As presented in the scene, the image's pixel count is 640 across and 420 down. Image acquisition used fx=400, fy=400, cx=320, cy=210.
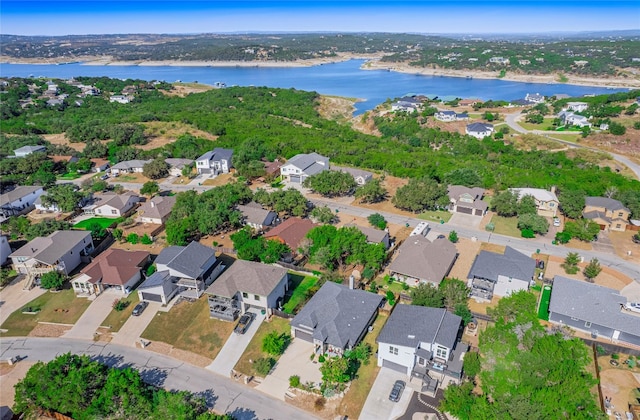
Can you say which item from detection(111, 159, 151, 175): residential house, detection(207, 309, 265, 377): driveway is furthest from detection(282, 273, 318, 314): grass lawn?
detection(111, 159, 151, 175): residential house

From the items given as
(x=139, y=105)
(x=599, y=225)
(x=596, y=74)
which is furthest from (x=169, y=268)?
(x=596, y=74)

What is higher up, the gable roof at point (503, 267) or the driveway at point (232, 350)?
the gable roof at point (503, 267)

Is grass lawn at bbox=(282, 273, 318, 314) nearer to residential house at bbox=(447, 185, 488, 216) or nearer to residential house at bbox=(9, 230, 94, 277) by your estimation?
residential house at bbox=(9, 230, 94, 277)

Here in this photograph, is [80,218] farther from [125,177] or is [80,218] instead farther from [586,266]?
[586,266]

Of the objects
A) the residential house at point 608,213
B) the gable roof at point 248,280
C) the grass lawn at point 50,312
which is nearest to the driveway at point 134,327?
the grass lawn at point 50,312

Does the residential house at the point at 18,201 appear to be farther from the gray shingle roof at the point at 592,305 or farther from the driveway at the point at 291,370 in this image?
the gray shingle roof at the point at 592,305

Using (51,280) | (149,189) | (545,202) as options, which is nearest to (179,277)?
(51,280)
